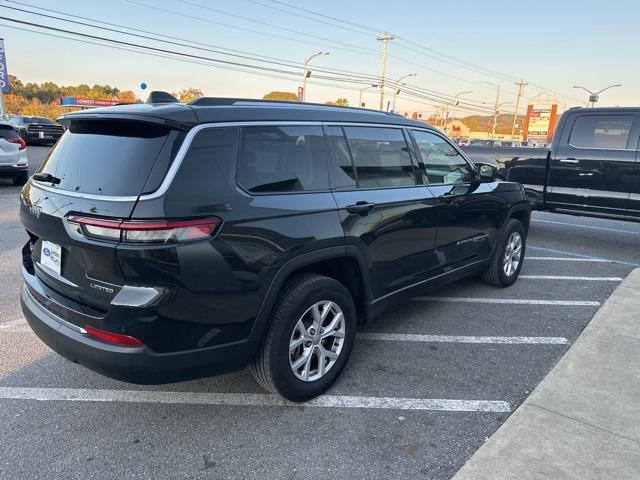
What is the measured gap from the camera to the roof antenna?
9.29 feet

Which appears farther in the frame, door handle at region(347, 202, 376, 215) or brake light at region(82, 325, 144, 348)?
door handle at region(347, 202, 376, 215)

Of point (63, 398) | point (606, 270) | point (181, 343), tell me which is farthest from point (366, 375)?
point (606, 270)

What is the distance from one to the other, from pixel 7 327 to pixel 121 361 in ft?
7.72

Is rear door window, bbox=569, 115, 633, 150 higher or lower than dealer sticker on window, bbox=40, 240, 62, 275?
higher

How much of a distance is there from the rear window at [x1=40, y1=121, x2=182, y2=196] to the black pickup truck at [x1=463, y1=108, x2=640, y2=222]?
7051mm

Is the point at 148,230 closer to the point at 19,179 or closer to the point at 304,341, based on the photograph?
the point at 304,341

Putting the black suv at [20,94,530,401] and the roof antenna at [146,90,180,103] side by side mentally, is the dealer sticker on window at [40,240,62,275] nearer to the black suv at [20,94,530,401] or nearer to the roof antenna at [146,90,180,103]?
the black suv at [20,94,530,401]

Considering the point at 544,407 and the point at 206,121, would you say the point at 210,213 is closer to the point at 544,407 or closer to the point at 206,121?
the point at 206,121

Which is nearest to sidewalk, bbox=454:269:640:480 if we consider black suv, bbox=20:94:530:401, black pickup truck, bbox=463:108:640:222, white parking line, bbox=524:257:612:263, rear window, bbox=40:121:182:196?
black suv, bbox=20:94:530:401

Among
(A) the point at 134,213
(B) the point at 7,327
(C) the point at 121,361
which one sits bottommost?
(B) the point at 7,327

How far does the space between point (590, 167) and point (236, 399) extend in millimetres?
6768

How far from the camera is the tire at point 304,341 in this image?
2729mm

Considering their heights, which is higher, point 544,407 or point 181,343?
point 181,343

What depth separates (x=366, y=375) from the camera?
341cm
